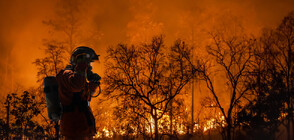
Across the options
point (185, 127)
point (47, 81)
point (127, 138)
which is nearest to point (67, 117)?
point (47, 81)

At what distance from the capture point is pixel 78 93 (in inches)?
193

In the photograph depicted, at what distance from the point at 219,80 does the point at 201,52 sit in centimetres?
453

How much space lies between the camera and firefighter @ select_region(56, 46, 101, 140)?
15.4 ft

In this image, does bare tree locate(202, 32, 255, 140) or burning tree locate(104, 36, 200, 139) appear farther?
bare tree locate(202, 32, 255, 140)

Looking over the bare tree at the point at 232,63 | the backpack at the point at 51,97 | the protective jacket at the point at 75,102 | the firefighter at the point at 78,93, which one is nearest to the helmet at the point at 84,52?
the firefighter at the point at 78,93

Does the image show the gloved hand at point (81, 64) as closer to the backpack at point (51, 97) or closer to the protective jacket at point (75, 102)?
the protective jacket at point (75, 102)

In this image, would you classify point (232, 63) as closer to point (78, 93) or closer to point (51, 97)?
point (78, 93)

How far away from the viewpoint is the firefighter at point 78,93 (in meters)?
4.71

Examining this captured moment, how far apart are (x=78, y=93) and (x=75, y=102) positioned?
6.3 inches

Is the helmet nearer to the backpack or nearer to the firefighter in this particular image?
the firefighter

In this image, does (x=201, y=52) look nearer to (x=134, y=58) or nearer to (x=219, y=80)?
(x=219, y=80)

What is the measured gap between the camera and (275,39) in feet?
58.6

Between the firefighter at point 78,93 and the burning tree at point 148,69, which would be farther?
the burning tree at point 148,69

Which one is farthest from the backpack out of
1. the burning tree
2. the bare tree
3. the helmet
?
the bare tree
